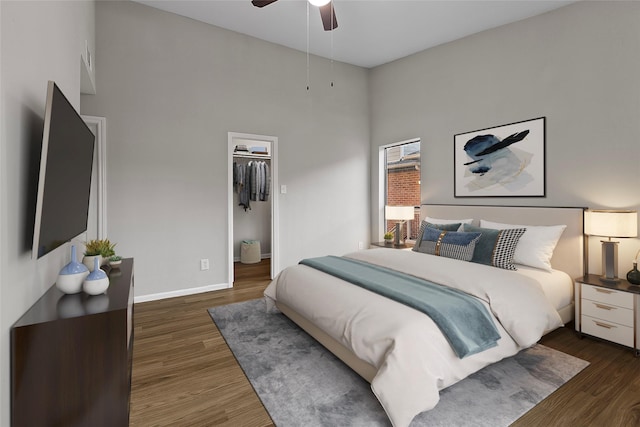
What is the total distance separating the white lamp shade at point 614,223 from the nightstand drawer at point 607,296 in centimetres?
44

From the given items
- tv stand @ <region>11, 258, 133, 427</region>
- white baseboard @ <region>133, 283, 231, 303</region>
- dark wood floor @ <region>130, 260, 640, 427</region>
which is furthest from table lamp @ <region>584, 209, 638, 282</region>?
white baseboard @ <region>133, 283, 231, 303</region>

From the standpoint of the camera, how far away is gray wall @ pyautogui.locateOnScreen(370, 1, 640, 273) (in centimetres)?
270

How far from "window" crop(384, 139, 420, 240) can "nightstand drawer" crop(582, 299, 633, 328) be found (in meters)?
2.31

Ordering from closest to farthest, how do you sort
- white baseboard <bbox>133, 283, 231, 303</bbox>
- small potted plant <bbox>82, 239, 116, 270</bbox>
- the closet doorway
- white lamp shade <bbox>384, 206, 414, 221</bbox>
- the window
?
small potted plant <bbox>82, 239, 116, 270</bbox>
white baseboard <bbox>133, 283, 231, 303</bbox>
white lamp shade <bbox>384, 206, 414, 221</bbox>
the window
the closet doorway

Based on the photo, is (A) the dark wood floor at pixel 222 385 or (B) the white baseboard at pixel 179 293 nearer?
(A) the dark wood floor at pixel 222 385

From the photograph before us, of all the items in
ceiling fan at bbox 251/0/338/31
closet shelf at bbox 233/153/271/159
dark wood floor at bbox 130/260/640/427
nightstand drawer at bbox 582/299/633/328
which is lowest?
dark wood floor at bbox 130/260/640/427

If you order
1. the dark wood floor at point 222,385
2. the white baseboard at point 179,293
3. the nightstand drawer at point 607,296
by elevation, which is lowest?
the dark wood floor at point 222,385

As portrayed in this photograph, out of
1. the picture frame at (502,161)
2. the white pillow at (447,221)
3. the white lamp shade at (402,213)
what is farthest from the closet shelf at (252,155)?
the picture frame at (502,161)

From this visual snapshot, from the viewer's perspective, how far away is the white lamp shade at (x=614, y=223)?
97.7 inches

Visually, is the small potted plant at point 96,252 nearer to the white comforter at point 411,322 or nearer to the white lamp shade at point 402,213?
the white comforter at point 411,322

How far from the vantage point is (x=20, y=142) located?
137 centimetres

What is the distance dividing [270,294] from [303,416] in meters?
1.39

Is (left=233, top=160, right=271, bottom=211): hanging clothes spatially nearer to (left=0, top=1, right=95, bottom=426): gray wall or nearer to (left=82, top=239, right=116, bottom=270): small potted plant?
(left=82, top=239, right=116, bottom=270): small potted plant

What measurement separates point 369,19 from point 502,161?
7.29 ft
